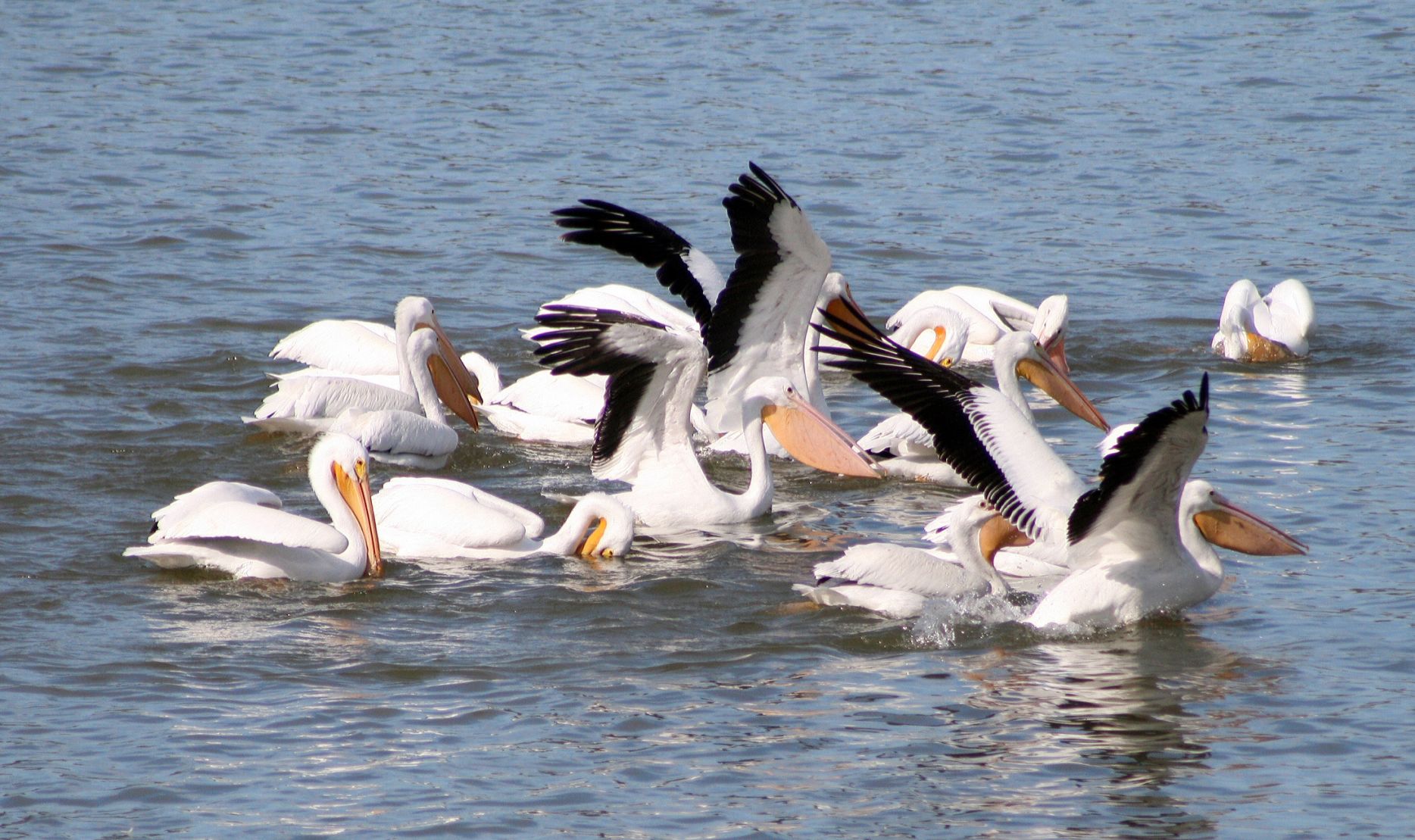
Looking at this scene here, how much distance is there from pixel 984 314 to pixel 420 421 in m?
3.07

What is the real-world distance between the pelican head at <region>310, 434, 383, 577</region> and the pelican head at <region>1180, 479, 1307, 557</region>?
2.57 metres

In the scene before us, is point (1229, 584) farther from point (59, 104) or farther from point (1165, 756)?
point (59, 104)

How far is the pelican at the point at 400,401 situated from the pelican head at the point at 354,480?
3.57ft

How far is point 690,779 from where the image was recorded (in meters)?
4.46

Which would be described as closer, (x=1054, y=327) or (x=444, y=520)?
(x=444, y=520)

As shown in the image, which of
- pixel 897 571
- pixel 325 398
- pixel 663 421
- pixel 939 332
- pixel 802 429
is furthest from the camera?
pixel 939 332

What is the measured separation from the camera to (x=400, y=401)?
775 cm

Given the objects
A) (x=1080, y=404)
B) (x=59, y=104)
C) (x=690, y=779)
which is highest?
(x=59, y=104)

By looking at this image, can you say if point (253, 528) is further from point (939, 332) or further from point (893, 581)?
point (939, 332)

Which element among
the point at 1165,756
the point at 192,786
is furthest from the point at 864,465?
the point at 192,786

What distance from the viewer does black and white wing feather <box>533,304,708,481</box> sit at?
6.52m

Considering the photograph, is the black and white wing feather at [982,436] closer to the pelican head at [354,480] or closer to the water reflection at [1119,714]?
the water reflection at [1119,714]

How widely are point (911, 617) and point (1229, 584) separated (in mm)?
1234

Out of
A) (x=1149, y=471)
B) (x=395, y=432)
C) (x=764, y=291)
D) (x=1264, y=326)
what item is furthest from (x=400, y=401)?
(x=1264, y=326)
